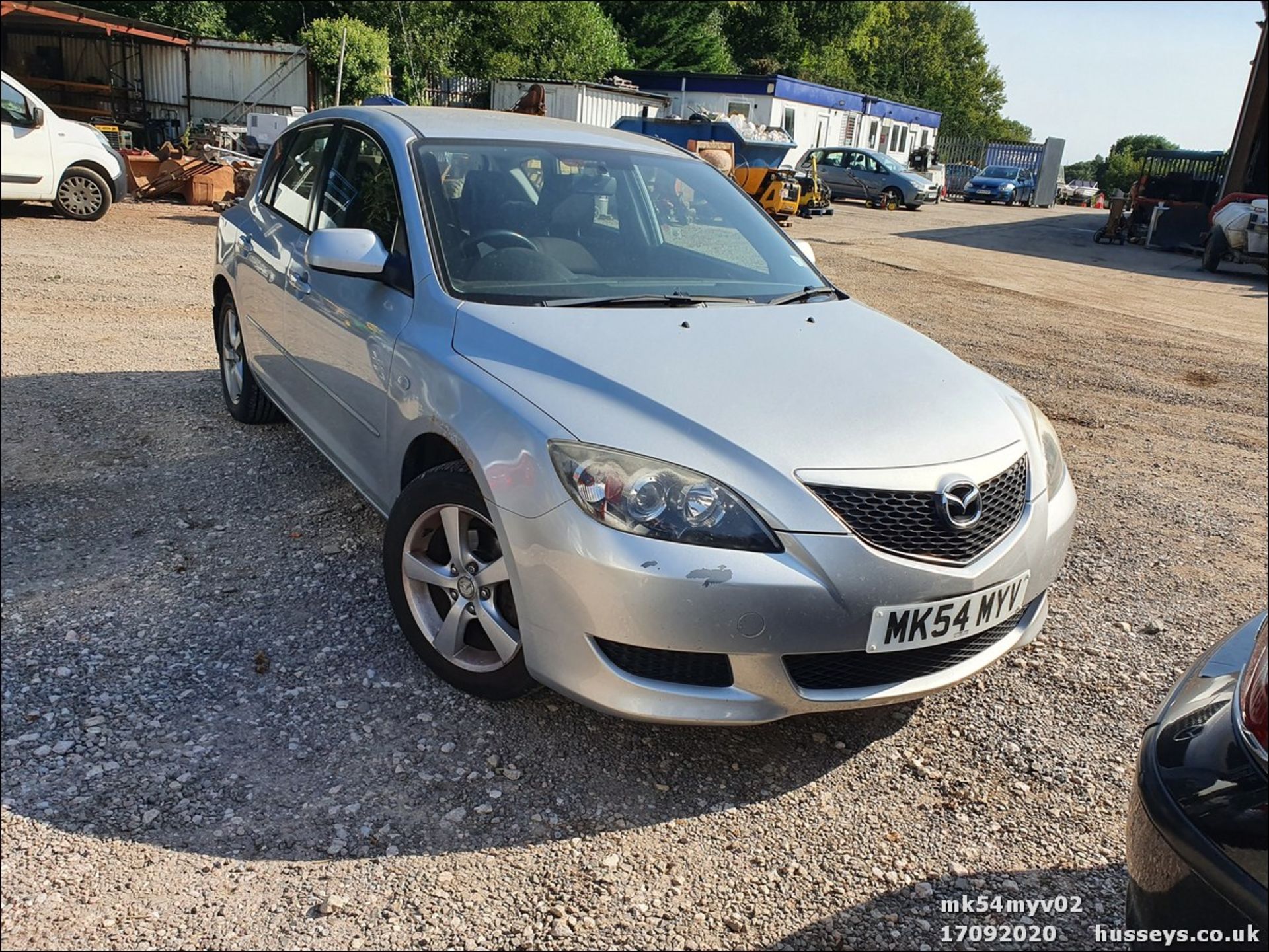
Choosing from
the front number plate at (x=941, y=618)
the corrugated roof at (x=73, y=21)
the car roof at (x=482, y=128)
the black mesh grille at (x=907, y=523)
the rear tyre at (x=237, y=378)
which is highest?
the corrugated roof at (x=73, y=21)

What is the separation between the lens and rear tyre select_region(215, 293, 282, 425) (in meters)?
5.10

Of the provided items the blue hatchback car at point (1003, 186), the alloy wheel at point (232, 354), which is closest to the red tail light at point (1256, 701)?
the alloy wheel at point (232, 354)

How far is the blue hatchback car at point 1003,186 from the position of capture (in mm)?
37062

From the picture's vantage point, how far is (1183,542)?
4.69 m

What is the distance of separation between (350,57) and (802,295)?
23.0 meters

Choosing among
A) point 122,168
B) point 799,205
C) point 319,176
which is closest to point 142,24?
point 122,168

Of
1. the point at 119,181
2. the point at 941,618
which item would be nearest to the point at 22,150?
the point at 119,181

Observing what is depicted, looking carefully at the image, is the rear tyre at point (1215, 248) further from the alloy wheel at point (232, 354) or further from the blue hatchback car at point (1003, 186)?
the blue hatchback car at point (1003, 186)

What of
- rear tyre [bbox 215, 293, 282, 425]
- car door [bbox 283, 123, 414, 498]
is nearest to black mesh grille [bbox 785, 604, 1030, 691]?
car door [bbox 283, 123, 414, 498]

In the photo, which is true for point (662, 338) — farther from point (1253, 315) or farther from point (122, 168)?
point (122, 168)

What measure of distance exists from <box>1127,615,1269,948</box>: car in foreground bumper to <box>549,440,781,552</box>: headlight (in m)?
A: 0.94

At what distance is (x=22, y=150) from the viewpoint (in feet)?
39.8

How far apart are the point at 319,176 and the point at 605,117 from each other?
25.3 meters

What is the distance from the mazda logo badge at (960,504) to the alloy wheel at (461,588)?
115 centimetres
